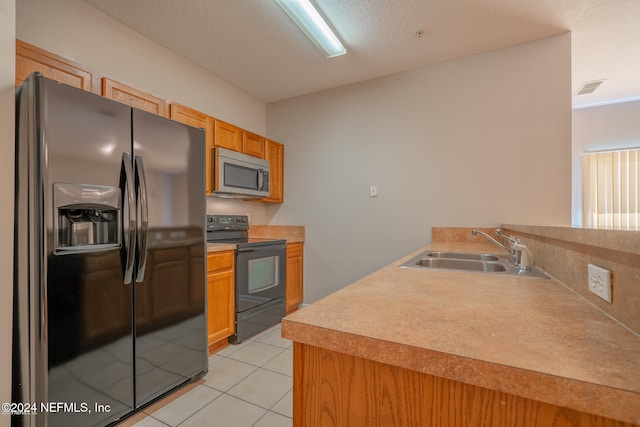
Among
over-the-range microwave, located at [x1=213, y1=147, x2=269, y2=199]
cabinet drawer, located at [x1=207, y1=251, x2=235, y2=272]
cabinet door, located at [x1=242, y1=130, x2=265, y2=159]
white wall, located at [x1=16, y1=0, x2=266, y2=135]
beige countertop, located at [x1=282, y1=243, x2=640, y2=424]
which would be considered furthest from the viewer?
cabinet door, located at [x1=242, y1=130, x2=265, y2=159]

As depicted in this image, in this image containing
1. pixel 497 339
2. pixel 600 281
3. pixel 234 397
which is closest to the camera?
pixel 497 339

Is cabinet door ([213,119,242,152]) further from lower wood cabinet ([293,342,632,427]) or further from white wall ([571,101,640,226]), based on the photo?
white wall ([571,101,640,226])

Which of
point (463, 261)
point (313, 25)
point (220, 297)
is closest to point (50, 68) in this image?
point (313, 25)

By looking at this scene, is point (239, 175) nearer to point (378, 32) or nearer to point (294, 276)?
point (294, 276)

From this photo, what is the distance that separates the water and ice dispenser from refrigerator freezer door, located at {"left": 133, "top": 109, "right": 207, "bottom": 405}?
121 mm

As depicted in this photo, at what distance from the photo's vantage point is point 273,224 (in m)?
3.61

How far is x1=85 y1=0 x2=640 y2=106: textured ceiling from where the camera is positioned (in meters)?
2.00

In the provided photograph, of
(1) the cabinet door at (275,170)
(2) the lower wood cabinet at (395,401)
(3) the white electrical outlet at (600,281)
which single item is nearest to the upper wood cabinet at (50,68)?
(1) the cabinet door at (275,170)

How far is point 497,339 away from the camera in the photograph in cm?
54

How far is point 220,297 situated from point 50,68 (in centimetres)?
179

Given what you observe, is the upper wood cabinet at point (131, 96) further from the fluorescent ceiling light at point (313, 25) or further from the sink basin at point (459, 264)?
the sink basin at point (459, 264)

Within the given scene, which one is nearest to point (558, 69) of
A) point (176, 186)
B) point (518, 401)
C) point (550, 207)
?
point (550, 207)

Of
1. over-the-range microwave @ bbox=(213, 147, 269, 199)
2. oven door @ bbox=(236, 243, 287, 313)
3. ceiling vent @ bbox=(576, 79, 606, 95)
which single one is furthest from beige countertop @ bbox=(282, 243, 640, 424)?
ceiling vent @ bbox=(576, 79, 606, 95)

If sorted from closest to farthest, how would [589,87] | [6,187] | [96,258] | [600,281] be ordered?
1. [600,281]
2. [6,187]
3. [96,258]
4. [589,87]
